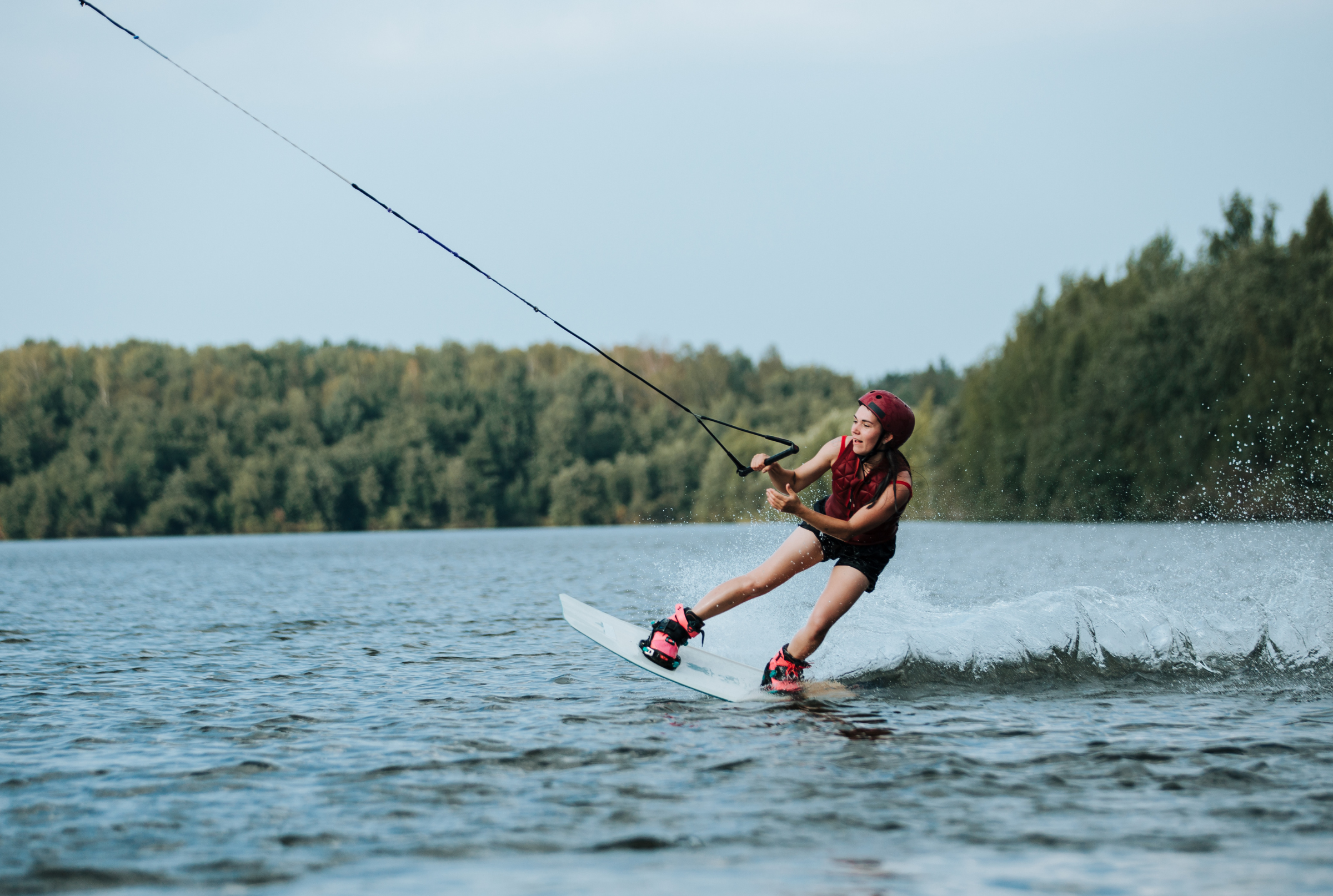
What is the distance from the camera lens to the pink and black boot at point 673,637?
8719 millimetres

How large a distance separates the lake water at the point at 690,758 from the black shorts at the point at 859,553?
2.94 feet

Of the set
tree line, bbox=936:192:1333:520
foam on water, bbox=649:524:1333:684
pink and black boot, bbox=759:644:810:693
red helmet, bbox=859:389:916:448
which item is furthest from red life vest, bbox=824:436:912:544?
tree line, bbox=936:192:1333:520

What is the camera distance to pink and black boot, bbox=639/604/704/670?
872 centimetres

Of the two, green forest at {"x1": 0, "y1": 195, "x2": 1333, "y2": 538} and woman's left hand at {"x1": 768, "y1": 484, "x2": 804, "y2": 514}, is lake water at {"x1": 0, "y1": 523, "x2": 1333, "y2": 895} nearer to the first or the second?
woman's left hand at {"x1": 768, "y1": 484, "x2": 804, "y2": 514}

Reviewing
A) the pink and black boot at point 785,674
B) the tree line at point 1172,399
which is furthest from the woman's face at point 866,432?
the tree line at point 1172,399

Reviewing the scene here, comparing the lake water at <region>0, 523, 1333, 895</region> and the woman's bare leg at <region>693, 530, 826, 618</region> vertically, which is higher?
the woman's bare leg at <region>693, 530, 826, 618</region>

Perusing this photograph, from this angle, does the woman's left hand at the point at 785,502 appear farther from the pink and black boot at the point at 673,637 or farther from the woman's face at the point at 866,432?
the pink and black boot at the point at 673,637


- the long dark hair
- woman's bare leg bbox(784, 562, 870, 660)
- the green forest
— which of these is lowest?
woman's bare leg bbox(784, 562, 870, 660)

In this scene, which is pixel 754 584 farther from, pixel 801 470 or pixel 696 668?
pixel 801 470

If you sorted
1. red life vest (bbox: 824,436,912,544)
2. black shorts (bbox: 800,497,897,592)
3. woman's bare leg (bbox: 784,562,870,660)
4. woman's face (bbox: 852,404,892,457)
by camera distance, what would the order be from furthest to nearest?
black shorts (bbox: 800,497,897,592)
woman's bare leg (bbox: 784,562,870,660)
red life vest (bbox: 824,436,912,544)
woman's face (bbox: 852,404,892,457)

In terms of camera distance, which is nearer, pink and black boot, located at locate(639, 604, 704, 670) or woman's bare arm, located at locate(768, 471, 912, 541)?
woman's bare arm, located at locate(768, 471, 912, 541)

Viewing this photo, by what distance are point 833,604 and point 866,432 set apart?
123 cm

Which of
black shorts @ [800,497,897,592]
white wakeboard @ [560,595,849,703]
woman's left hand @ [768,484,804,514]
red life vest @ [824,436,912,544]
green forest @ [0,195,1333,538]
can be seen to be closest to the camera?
woman's left hand @ [768,484,804,514]

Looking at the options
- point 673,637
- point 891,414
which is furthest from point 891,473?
point 673,637
